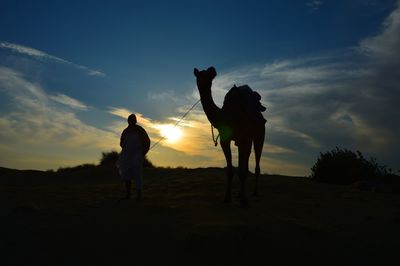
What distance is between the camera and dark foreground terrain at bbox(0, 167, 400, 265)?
6859 mm

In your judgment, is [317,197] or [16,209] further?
[317,197]

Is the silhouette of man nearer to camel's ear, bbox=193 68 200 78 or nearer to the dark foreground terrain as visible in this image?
the dark foreground terrain

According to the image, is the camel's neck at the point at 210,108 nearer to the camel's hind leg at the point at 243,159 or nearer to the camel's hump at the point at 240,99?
the camel's hump at the point at 240,99

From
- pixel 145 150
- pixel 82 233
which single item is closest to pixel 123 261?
pixel 82 233

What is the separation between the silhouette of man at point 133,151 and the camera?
13.2 meters

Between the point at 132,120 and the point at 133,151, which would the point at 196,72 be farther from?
the point at 133,151

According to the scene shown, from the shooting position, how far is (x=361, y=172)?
23.0 meters

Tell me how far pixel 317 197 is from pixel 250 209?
3643 mm

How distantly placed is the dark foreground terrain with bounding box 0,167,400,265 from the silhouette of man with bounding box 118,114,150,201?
127 centimetres

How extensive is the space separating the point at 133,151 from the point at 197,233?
244 inches

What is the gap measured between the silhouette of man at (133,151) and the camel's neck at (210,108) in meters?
2.61

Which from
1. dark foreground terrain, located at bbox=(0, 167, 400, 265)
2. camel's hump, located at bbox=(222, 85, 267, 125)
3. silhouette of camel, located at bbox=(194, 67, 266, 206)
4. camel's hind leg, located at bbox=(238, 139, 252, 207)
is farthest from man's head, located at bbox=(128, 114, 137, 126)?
camel's hind leg, located at bbox=(238, 139, 252, 207)

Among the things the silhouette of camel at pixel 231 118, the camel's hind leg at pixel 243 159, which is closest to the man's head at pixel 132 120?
the silhouette of camel at pixel 231 118

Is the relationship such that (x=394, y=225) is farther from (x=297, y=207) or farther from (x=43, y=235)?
(x=43, y=235)
